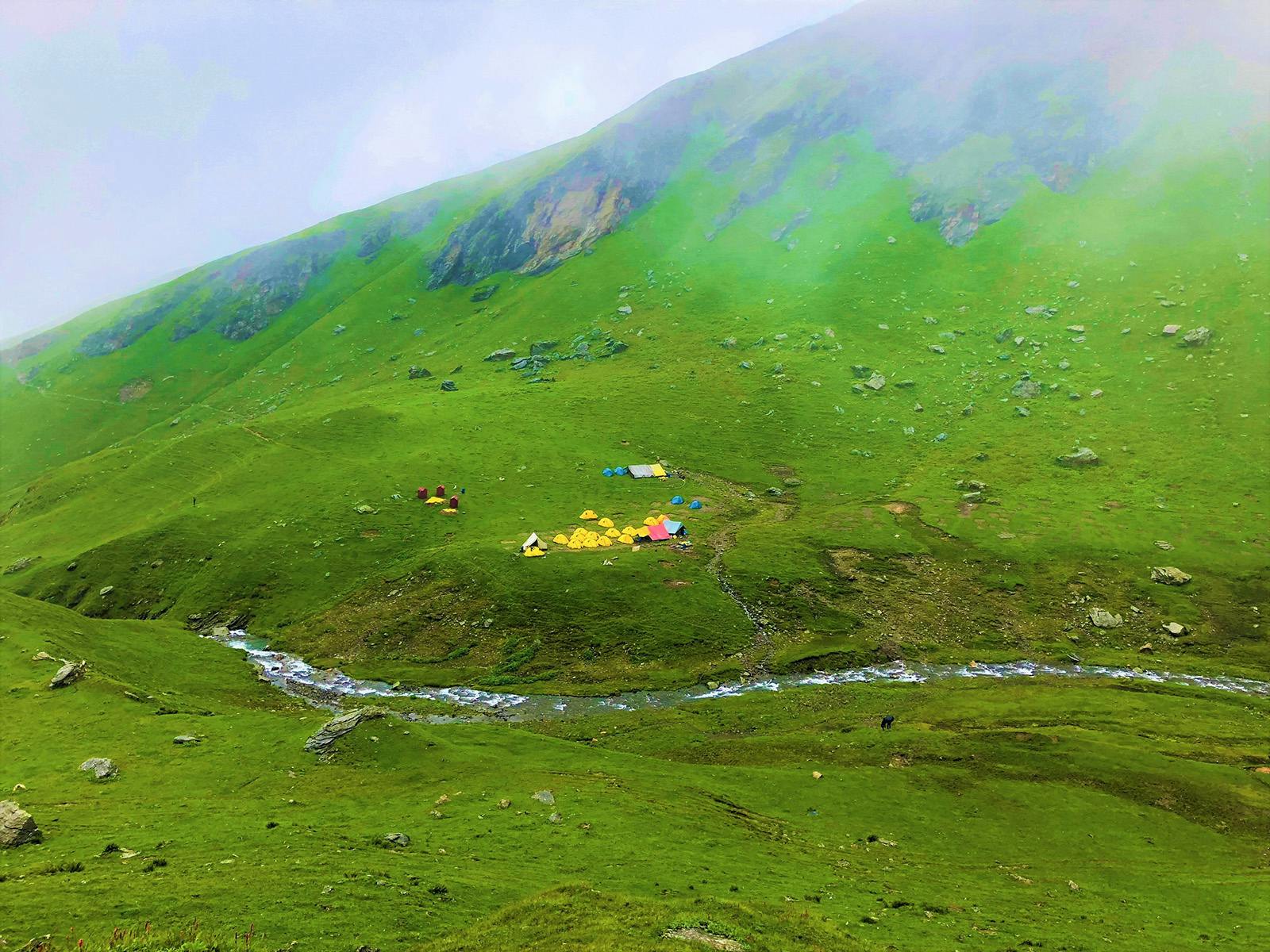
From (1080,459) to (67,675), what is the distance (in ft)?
465

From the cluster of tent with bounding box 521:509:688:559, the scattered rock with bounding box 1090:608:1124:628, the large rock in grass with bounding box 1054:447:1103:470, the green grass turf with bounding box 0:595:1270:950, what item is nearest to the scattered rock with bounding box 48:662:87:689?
the green grass turf with bounding box 0:595:1270:950

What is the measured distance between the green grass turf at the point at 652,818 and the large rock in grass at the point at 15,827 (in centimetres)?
88

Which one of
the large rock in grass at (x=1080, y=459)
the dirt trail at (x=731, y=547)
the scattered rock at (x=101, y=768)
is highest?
the scattered rock at (x=101, y=768)

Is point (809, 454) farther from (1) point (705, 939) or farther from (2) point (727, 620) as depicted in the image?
(1) point (705, 939)

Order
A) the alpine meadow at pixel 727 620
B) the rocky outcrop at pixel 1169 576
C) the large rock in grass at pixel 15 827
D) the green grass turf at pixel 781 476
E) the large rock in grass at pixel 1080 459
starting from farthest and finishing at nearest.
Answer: the large rock in grass at pixel 1080 459 → the rocky outcrop at pixel 1169 576 → the green grass turf at pixel 781 476 → the alpine meadow at pixel 727 620 → the large rock in grass at pixel 15 827

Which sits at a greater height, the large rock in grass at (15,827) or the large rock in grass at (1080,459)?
the large rock in grass at (15,827)

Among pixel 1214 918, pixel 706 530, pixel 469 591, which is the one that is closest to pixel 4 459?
pixel 469 591

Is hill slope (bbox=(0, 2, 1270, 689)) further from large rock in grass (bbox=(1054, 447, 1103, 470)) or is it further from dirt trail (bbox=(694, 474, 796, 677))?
large rock in grass (bbox=(1054, 447, 1103, 470))

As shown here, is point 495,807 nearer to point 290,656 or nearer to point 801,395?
point 290,656

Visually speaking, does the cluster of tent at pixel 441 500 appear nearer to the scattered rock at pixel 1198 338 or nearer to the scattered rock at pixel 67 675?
the scattered rock at pixel 67 675

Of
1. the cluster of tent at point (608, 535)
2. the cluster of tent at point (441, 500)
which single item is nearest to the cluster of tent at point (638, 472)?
the cluster of tent at point (608, 535)

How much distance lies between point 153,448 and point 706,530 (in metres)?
129

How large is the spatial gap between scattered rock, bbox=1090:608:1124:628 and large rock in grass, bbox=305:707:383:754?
84354 millimetres

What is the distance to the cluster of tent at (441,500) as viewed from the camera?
102 metres
